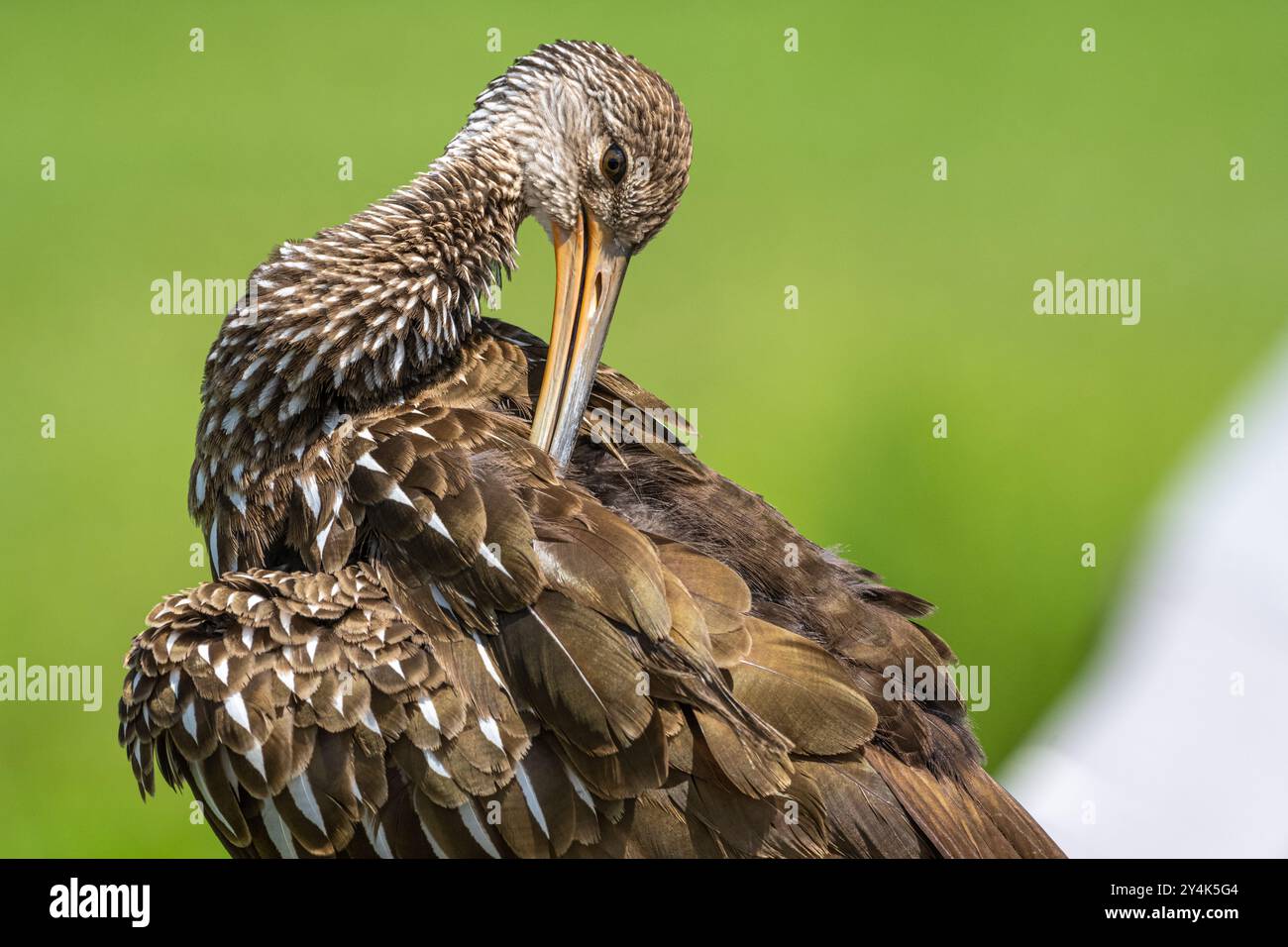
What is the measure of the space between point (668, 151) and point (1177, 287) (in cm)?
Result: 798

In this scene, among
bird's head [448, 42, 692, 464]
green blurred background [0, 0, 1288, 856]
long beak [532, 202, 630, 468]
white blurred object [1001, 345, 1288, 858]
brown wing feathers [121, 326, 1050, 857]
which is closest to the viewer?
brown wing feathers [121, 326, 1050, 857]

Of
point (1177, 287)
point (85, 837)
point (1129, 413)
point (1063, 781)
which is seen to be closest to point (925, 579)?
point (1063, 781)

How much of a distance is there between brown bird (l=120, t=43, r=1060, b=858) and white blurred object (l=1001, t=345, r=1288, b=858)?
2686 millimetres

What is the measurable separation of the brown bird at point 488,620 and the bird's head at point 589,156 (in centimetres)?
2

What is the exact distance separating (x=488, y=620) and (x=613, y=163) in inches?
64.0

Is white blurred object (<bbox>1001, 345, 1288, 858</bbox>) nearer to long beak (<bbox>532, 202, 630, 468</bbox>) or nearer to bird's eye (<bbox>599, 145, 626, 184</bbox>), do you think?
long beak (<bbox>532, 202, 630, 468</bbox>)

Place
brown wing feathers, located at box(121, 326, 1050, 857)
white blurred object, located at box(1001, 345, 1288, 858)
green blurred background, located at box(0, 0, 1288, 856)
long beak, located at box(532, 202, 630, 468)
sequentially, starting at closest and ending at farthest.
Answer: brown wing feathers, located at box(121, 326, 1050, 857) → long beak, located at box(532, 202, 630, 468) → white blurred object, located at box(1001, 345, 1288, 858) → green blurred background, located at box(0, 0, 1288, 856)

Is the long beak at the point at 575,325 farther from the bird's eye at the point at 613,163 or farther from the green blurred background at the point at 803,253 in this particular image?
the green blurred background at the point at 803,253

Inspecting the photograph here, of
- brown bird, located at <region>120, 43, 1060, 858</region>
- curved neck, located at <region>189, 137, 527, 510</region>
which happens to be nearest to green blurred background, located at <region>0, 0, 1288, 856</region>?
brown bird, located at <region>120, 43, 1060, 858</region>

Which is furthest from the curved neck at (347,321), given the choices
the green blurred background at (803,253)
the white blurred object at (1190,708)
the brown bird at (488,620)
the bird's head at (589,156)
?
the green blurred background at (803,253)

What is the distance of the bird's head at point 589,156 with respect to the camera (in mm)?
4320

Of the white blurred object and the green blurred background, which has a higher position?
the green blurred background

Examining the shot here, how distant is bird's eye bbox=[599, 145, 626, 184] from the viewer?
4344 millimetres
